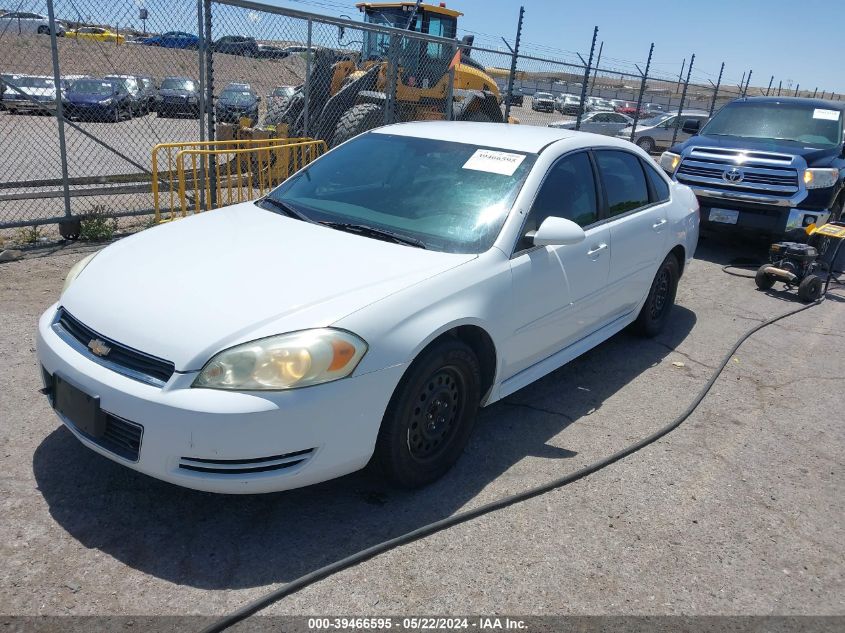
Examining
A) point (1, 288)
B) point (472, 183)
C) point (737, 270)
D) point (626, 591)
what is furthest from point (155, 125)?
point (626, 591)

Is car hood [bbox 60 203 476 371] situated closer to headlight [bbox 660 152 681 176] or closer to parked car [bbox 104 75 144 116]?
parked car [bbox 104 75 144 116]

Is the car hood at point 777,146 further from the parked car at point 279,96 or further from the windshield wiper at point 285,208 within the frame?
the windshield wiper at point 285,208

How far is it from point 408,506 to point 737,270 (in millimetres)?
6575

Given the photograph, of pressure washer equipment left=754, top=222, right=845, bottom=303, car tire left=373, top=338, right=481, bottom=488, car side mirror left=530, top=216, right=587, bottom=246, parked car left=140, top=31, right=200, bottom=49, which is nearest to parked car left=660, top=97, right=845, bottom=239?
pressure washer equipment left=754, top=222, right=845, bottom=303

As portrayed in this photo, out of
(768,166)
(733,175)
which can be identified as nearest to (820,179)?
(768,166)

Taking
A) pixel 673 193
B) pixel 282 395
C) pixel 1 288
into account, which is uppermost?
pixel 673 193

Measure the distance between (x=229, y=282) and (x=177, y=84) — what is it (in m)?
6.63

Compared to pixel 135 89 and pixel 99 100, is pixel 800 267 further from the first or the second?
pixel 99 100

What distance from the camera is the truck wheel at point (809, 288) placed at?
23.0 ft

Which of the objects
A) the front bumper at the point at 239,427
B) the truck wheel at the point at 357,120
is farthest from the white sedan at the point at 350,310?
the truck wheel at the point at 357,120

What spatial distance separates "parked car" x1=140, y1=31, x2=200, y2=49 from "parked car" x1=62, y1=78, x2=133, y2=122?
2.25ft

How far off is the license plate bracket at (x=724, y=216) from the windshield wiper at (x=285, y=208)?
6445mm

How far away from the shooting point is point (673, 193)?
5539 millimetres

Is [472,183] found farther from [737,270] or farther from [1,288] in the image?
[737,270]
